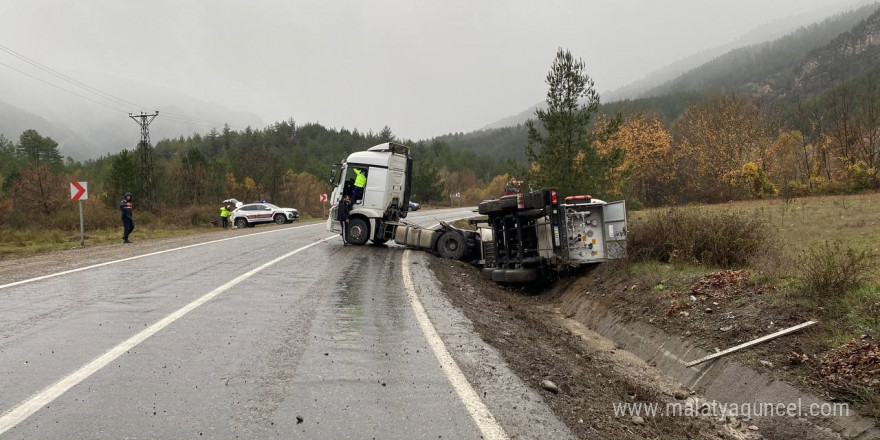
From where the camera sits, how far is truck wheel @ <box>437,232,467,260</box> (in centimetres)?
1510

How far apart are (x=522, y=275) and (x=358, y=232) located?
22.4 ft

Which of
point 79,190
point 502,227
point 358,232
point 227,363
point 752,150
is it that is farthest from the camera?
point 752,150

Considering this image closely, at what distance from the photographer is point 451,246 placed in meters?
15.3

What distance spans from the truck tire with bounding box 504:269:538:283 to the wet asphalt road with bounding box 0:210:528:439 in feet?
11.4

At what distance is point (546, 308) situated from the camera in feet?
34.6

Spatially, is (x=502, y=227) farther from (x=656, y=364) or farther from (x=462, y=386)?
(x=462, y=386)

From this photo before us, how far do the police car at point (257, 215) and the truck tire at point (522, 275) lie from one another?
26.8 metres

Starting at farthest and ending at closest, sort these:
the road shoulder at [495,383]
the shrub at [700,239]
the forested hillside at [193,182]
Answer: the forested hillside at [193,182] → the shrub at [700,239] → the road shoulder at [495,383]

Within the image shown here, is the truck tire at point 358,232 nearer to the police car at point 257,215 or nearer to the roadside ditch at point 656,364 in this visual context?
the roadside ditch at point 656,364

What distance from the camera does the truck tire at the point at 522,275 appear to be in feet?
37.7

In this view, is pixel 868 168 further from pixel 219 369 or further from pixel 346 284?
pixel 219 369

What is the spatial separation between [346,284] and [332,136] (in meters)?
132

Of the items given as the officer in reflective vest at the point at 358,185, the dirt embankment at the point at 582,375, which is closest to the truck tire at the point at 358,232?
the officer in reflective vest at the point at 358,185

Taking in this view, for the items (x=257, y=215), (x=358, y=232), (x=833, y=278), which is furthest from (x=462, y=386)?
(x=257, y=215)
